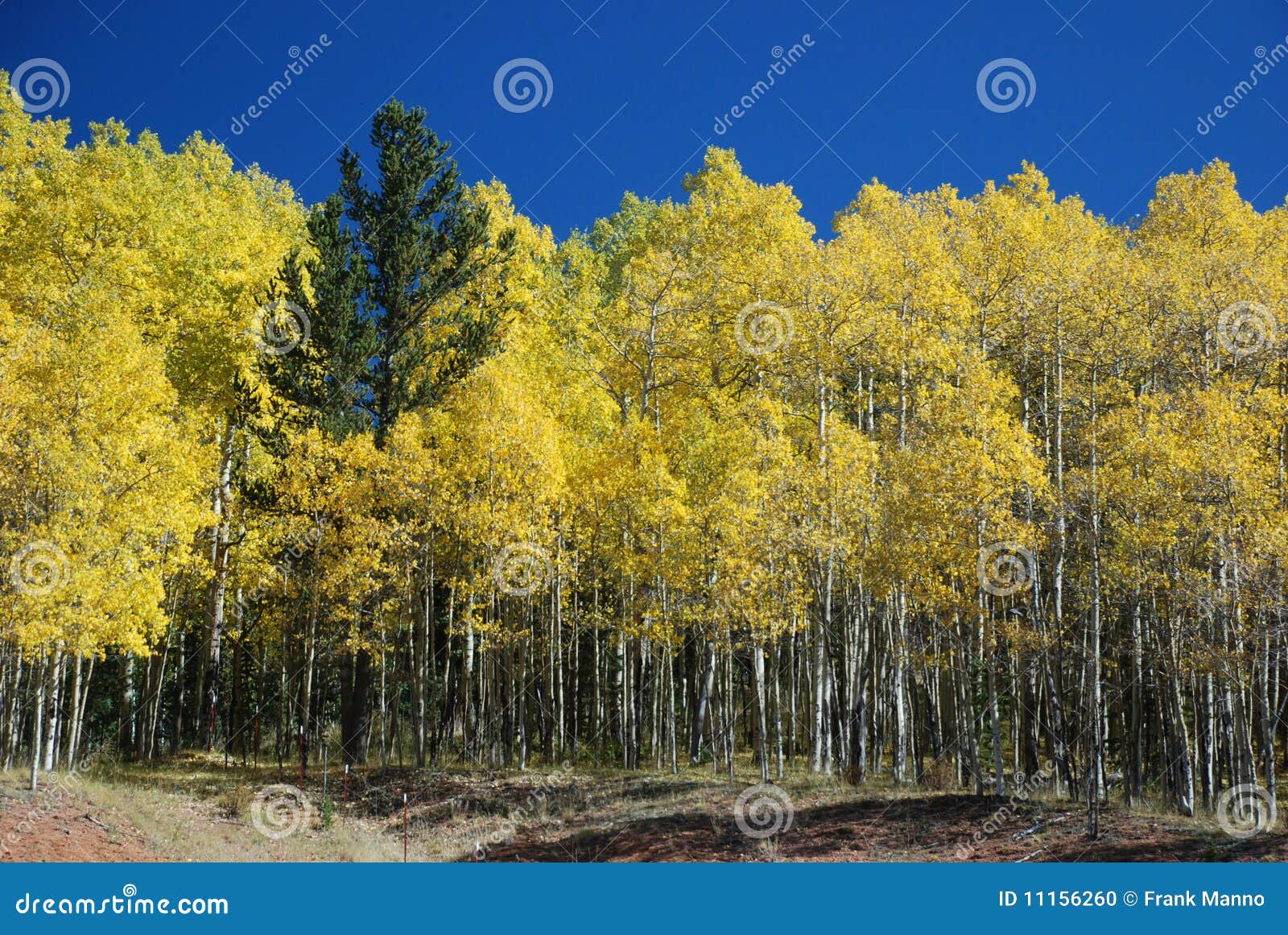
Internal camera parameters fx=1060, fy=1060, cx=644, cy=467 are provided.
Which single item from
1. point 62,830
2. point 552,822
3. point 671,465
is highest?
point 671,465

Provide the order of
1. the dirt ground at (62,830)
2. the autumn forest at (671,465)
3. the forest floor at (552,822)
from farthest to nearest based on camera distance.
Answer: the autumn forest at (671,465), the forest floor at (552,822), the dirt ground at (62,830)

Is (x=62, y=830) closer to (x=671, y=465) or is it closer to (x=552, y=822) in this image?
(x=552, y=822)

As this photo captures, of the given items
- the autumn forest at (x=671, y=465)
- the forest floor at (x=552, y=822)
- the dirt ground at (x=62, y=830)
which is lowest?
the forest floor at (x=552, y=822)

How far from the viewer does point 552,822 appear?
1950 centimetres

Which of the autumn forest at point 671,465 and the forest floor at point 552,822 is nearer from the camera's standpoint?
the forest floor at point 552,822

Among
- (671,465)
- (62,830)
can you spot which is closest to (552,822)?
(62,830)

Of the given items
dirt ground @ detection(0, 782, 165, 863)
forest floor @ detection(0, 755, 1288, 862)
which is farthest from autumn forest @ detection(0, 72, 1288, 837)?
dirt ground @ detection(0, 782, 165, 863)

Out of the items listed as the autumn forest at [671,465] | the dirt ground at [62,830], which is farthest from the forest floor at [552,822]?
the autumn forest at [671,465]

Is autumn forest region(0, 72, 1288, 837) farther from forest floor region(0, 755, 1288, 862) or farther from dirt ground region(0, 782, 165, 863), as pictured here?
dirt ground region(0, 782, 165, 863)

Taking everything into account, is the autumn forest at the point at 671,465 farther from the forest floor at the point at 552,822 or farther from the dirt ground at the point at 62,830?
the dirt ground at the point at 62,830

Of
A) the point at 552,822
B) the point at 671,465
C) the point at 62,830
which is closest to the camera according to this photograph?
the point at 62,830

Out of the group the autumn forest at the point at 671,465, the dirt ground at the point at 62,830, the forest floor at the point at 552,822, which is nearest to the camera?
the dirt ground at the point at 62,830

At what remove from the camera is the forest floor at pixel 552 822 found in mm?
15258

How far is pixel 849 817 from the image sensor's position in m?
17.8
